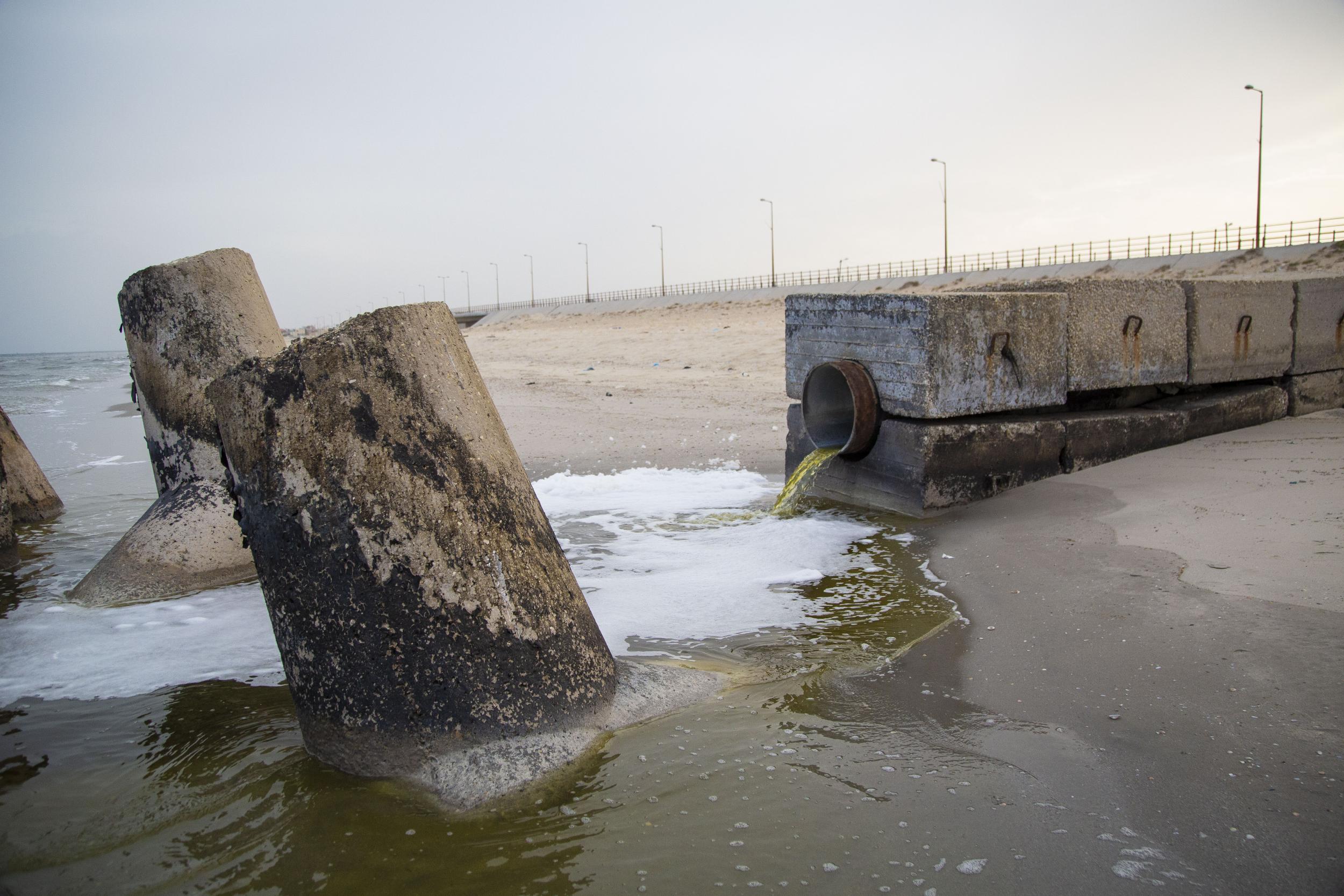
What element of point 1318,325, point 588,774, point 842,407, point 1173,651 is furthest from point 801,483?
point 1318,325

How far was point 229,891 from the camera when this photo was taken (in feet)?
7.03

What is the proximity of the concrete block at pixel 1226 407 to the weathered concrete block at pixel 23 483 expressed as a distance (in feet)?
29.2

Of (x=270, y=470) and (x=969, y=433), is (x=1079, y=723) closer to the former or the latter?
(x=270, y=470)

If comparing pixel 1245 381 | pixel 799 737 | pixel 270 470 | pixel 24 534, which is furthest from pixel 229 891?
pixel 1245 381

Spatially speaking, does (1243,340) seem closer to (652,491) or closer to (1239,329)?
(1239,329)

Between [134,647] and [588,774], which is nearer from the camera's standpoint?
[588,774]

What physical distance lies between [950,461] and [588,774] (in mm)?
3918

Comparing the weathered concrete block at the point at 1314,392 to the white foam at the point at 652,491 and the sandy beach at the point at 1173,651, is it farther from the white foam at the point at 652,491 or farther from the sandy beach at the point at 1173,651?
the white foam at the point at 652,491

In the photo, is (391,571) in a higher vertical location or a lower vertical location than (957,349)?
lower

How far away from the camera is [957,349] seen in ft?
18.7

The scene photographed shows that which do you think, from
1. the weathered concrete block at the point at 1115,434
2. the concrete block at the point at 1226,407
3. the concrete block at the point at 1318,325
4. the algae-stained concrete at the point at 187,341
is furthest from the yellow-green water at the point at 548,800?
the concrete block at the point at 1318,325

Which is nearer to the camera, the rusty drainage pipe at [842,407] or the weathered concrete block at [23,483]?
the rusty drainage pipe at [842,407]

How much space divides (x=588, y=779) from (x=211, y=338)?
4340 mm

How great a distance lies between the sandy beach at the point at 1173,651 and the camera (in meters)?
2.20
